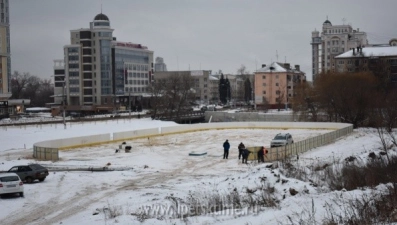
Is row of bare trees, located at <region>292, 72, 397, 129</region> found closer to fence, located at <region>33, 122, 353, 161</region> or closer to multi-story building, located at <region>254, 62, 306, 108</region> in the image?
fence, located at <region>33, 122, 353, 161</region>

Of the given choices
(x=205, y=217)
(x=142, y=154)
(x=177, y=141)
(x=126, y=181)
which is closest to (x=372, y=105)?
(x=177, y=141)

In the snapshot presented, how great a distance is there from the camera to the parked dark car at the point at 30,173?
3031cm

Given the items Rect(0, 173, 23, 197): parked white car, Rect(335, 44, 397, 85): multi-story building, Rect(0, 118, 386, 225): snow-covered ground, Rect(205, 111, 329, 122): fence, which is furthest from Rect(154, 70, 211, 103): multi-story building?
Rect(0, 173, 23, 197): parked white car

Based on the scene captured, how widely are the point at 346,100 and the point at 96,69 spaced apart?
230 feet

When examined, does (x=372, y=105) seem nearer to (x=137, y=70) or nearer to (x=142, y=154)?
(x=142, y=154)

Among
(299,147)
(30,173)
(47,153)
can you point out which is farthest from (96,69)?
(30,173)

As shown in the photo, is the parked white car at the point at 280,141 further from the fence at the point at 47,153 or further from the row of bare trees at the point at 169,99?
the row of bare trees at the point at 169,99

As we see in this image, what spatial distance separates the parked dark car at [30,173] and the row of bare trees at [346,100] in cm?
4736

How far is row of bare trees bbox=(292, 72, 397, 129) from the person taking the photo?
7125 cm

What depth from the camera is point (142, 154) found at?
44.8 metres

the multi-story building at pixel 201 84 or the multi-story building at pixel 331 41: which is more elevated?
the multi-story building at pixel 331 41

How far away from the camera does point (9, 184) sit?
25.4m

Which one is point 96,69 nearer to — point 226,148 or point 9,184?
point 226,148

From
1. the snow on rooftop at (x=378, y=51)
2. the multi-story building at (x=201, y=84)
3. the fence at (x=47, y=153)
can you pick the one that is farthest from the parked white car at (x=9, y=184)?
the multi-story building at (x=201, y=84)
